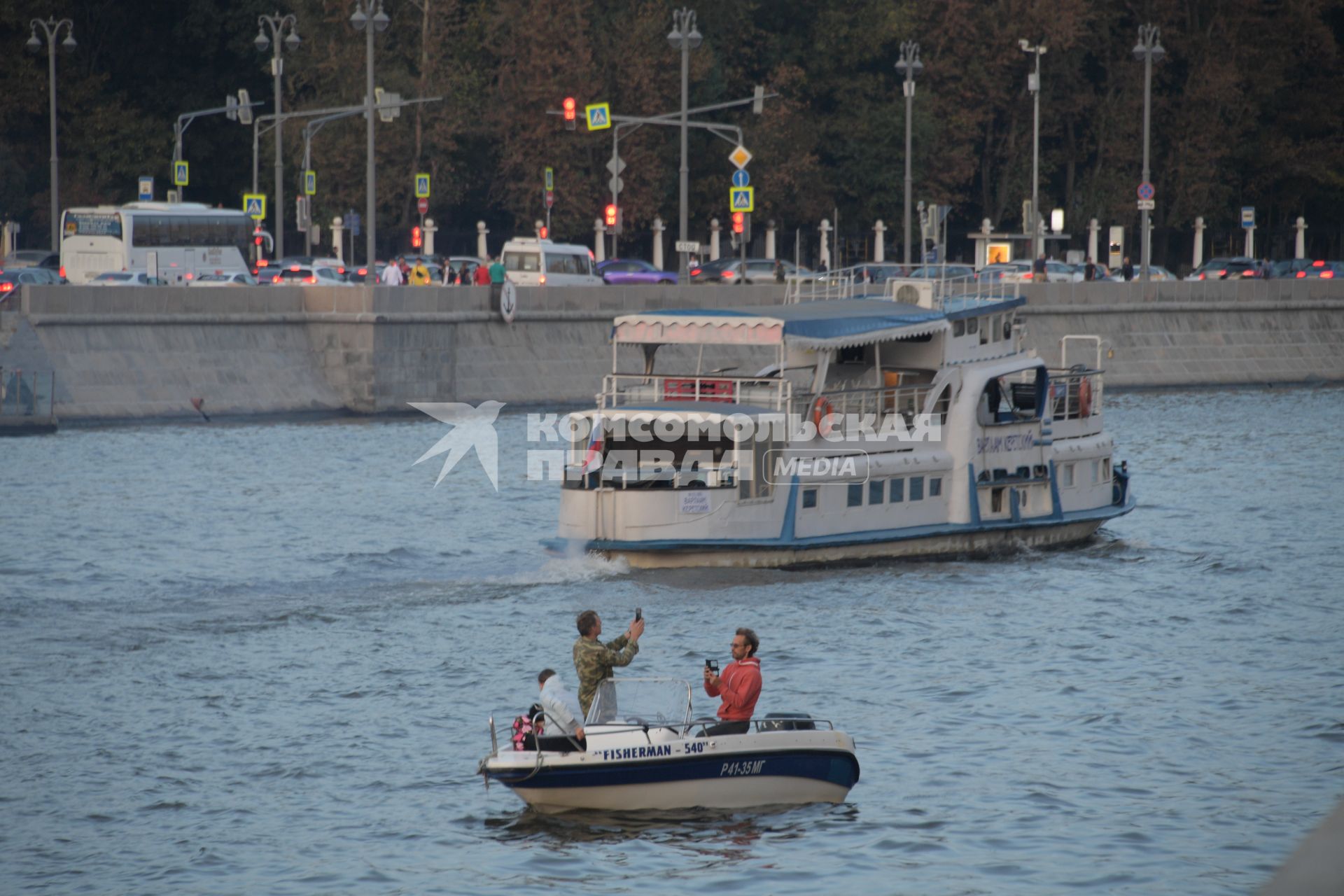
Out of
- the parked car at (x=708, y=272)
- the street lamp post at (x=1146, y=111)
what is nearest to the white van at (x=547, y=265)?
the parked car at (x=708, y=272)

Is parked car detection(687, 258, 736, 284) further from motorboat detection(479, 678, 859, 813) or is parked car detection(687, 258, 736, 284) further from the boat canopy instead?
motorboat detection(479, 678, 859, 813)

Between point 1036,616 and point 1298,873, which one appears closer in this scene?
point 1298,873

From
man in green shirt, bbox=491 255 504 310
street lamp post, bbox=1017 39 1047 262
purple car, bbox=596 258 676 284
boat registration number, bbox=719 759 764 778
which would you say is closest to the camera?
boat registration number, bbox=719 759 764 778

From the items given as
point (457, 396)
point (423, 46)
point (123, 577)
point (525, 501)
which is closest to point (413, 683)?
point (123, 577)

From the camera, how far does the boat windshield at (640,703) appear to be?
16.4 meters

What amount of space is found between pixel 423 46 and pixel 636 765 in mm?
63666

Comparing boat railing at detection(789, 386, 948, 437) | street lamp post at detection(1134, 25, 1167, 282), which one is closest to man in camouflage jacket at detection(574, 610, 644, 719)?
boat railing at detection(789, 386, 948, 437)

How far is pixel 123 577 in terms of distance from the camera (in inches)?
1057

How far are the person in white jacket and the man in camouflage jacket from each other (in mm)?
529

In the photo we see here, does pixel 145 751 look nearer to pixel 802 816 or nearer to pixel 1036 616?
pixel 802 816

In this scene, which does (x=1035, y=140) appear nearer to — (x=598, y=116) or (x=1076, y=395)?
(x=598, y=116)

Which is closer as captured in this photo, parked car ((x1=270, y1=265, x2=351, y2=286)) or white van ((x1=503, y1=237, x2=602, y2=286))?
white van ((x1=503, y1=237, x2=602, y2=286))

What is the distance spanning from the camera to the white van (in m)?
57.7

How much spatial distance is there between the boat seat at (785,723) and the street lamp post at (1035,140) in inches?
1956
